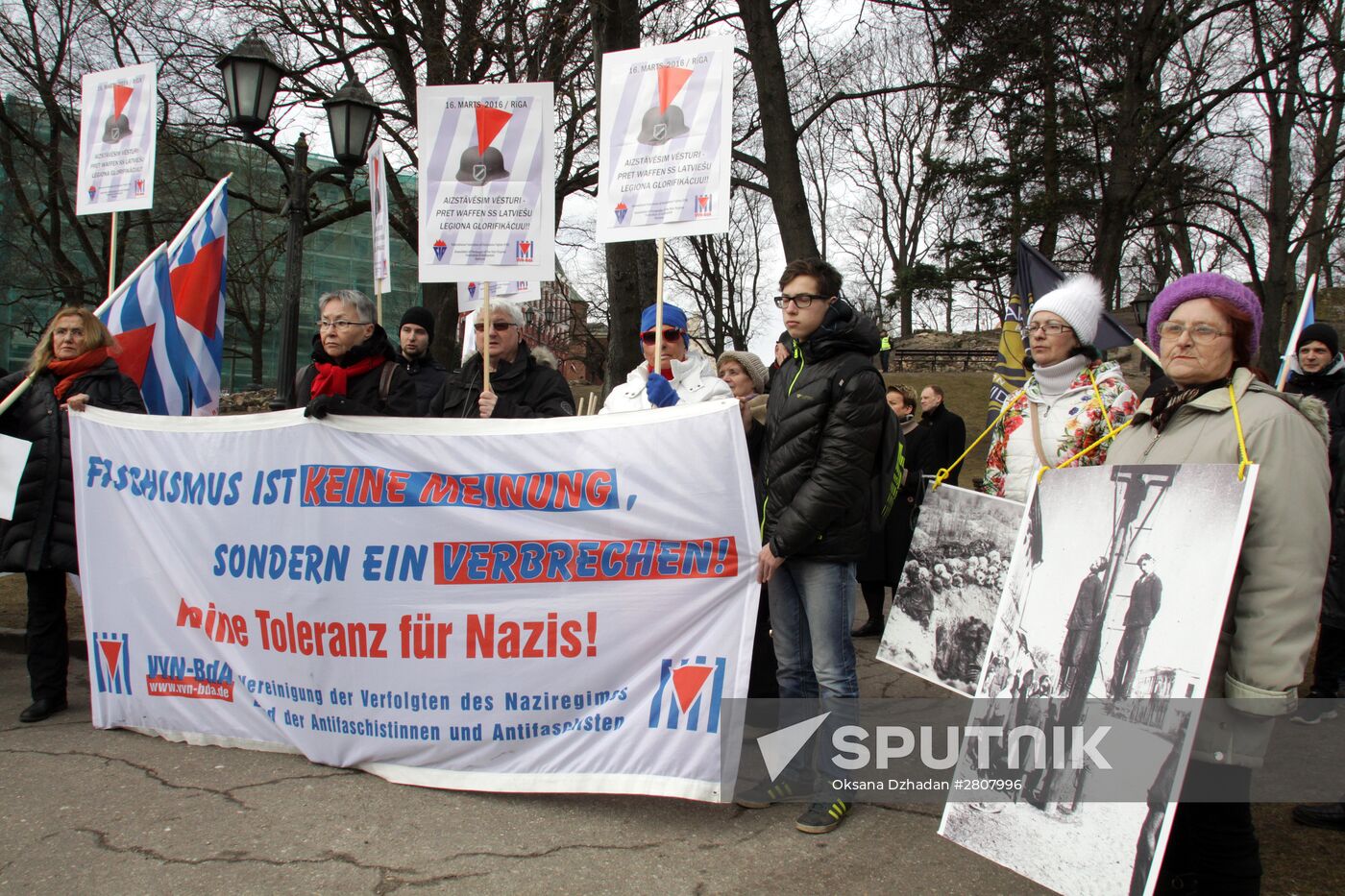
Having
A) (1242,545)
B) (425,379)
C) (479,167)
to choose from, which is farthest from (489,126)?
→ (1242,545)

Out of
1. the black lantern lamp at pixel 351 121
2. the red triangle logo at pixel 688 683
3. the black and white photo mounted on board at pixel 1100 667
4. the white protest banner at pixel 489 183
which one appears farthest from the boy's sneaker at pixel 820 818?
the black lantern lamp at pixel 351 121

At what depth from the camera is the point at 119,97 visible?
6191 millimetres

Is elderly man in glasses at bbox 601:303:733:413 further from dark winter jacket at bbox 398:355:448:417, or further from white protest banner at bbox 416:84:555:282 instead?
dark winter jacket at bbox 398:355:448:417

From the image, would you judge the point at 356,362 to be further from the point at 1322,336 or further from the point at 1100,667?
the point at 1322,336

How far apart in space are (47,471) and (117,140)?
2.62 meters

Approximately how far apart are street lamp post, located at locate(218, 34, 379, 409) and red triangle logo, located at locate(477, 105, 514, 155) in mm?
3845

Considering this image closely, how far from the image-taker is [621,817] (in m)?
3.53

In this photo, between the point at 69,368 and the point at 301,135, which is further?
the point at 301,135

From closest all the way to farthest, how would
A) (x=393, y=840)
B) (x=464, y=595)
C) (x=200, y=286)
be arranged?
(x=393, y=840) → (x=464, y=595) → (x=200, y=286)

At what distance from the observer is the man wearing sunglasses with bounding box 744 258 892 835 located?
342cm

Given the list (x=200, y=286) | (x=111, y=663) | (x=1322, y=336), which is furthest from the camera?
(x=200, y=286)

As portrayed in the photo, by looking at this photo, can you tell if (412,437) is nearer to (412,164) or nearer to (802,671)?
(802,671)

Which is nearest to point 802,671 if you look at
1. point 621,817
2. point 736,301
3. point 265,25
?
point 621,817

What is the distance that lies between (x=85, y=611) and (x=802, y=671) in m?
3.19
